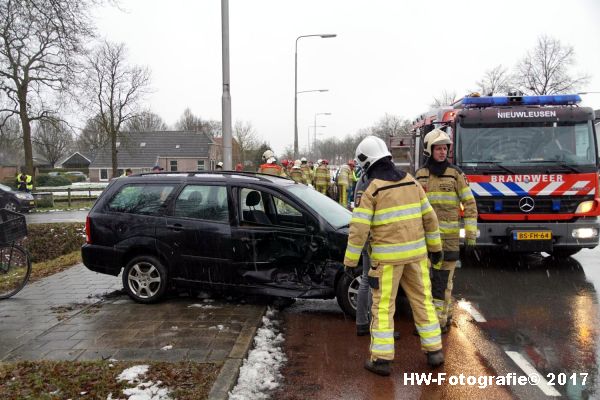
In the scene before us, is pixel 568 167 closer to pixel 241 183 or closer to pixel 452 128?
pixel 452 128

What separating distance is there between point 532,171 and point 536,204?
0.53m

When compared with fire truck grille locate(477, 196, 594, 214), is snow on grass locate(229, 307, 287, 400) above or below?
below

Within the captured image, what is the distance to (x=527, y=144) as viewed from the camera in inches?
313

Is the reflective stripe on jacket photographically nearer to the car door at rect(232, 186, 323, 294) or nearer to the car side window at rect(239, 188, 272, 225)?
the car door at rect(232, 186, 323, 294)

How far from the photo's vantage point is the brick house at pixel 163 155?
6200 cm

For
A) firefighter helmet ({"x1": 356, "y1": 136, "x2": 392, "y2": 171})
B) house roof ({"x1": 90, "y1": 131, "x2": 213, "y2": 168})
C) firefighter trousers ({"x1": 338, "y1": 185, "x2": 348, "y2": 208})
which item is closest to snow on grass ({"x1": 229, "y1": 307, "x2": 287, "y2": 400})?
firefighter helmet ({"x1": 356, "y1": 136, "x2": 392, "y2": 171})

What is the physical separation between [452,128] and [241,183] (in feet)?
13.5

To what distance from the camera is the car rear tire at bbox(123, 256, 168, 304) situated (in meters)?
6.05

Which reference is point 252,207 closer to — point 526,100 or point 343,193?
point 526,100

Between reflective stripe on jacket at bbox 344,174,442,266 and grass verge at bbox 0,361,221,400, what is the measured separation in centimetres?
156

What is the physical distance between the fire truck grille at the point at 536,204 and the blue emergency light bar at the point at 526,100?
1.66 meters

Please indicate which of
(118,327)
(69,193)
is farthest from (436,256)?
(69,193)

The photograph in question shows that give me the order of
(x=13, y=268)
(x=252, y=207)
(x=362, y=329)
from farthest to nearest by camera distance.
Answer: (x=13, y=268)
(x=252, y=207)
(x=362, y=329)

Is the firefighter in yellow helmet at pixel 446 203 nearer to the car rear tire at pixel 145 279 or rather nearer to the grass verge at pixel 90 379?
the grass verge at pixel 90 379
